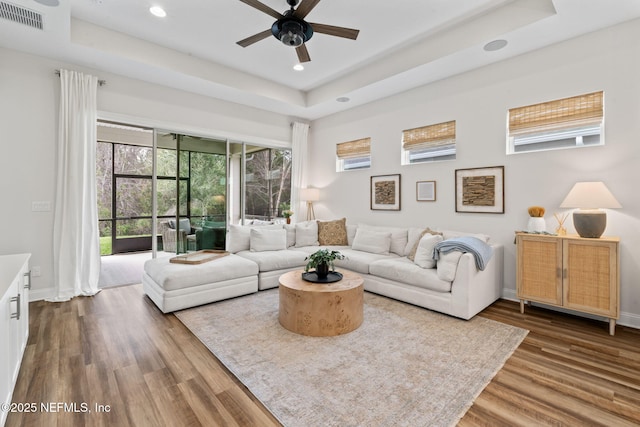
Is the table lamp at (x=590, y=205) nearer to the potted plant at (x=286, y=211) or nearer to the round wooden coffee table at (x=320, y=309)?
the round wooden coffee table at (x=320, y=309)

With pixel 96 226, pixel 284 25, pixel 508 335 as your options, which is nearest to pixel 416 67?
pixel 284 25

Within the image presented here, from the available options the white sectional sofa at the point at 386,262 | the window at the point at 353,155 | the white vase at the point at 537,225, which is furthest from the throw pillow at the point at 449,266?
the window at the point at 353,155

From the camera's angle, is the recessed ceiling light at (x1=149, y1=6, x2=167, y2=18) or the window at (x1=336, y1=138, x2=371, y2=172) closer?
the recessed ceiling light at (x1=149, y1=6, x2=167, y2=18)

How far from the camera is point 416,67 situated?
13.1 feet

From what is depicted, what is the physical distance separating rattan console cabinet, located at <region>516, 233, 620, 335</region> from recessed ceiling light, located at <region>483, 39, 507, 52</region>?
2.16 m

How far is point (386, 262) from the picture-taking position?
3859 mm

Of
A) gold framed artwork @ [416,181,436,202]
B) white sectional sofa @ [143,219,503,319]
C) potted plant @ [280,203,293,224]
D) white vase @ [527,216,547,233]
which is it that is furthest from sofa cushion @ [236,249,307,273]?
white vase @ [527,216,547,233]

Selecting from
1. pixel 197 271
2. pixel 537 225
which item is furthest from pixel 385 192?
pixel 197 271

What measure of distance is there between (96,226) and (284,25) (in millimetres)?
3558

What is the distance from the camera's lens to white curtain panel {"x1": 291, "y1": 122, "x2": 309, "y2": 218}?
6343mm

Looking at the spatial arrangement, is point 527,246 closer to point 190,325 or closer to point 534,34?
point 534,34

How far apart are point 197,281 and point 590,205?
13.5 feet

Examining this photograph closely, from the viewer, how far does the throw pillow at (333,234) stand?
5246 millimetres

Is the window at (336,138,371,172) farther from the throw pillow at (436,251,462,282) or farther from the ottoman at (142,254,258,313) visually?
the ottoman at (142,254,258,313)
